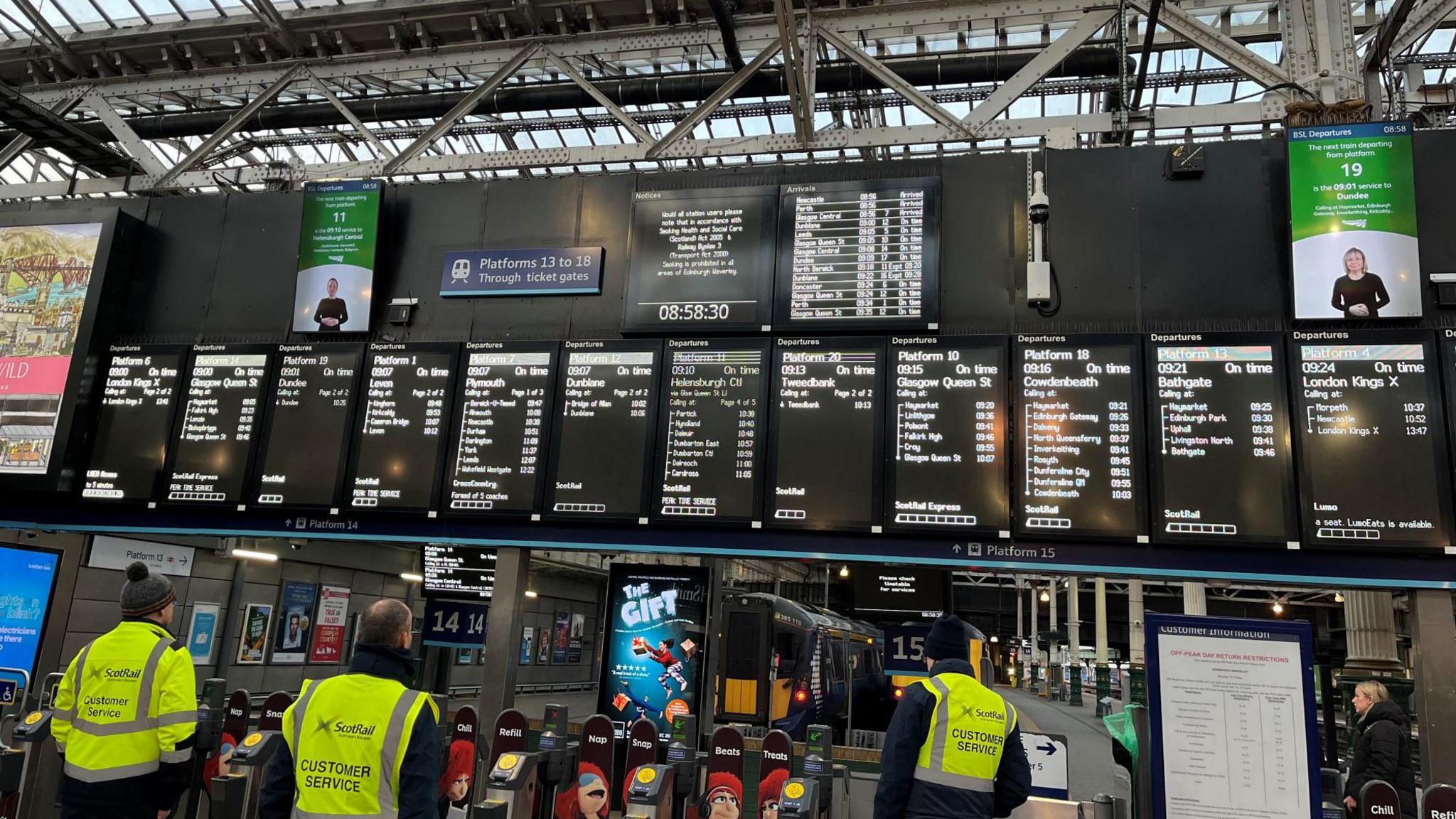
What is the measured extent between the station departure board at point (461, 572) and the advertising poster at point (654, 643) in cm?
232

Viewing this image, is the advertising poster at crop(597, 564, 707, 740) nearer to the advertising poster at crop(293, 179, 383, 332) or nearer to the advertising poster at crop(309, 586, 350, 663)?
the advertising poster at crop(293, 179, 383, 332)

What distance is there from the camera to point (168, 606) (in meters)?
4.69

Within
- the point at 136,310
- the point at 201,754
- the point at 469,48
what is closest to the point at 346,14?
the point at 469,48

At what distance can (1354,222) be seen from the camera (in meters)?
6.36

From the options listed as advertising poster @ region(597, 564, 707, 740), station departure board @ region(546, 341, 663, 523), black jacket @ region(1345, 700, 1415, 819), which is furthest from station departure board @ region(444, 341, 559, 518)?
black jacket @ region(1345, 700, 1415, 819)

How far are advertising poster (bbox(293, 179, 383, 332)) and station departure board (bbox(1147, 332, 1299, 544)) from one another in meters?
6.55

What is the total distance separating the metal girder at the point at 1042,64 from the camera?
10.1 metres

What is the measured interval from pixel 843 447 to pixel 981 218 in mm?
2133

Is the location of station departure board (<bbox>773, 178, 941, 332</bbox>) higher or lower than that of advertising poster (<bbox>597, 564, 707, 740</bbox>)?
higher

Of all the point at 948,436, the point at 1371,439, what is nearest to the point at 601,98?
the point at 948,436

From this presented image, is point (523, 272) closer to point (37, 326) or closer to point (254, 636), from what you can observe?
point (37, 326)

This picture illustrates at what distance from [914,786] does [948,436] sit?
3121 millimetres

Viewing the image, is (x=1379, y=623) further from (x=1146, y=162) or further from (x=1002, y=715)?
(x=1002, y=715)

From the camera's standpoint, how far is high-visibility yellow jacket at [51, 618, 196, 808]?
4266 mm
